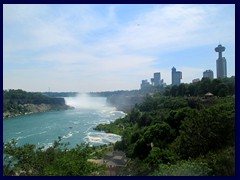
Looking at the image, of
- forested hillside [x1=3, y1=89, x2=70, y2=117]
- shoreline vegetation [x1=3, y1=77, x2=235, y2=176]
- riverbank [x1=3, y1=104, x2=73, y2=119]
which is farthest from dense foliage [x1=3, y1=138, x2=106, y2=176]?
riverbank [x1=3, y1=104, x2=73, y2=119]

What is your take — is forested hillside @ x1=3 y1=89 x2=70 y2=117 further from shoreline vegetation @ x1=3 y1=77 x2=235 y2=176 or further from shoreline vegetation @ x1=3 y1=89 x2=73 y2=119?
shoreline vegetation @ x1=3 y1=77 x2=235 y2=176

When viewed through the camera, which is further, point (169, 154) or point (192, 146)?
point (169, 154)

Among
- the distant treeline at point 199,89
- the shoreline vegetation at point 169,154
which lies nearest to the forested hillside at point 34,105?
the distant treeline at point 199,89

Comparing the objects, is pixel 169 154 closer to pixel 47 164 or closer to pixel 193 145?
pixel 193 145

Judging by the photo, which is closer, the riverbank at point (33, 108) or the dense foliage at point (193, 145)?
the dense foliage at point (193, 145)

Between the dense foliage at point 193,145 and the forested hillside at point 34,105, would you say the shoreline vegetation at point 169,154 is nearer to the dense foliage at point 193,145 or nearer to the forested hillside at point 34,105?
the dense foliage at point 193,145

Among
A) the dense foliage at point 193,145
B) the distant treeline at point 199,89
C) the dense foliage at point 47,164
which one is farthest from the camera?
the distant treeline at point 199,89

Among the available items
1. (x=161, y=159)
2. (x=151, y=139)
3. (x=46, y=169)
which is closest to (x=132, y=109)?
(x=151, y=139)

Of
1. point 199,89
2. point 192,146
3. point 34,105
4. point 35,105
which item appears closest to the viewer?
point 192,146

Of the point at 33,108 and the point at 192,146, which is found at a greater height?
the point at 192,146

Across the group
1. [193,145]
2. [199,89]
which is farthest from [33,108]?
[193,145]
